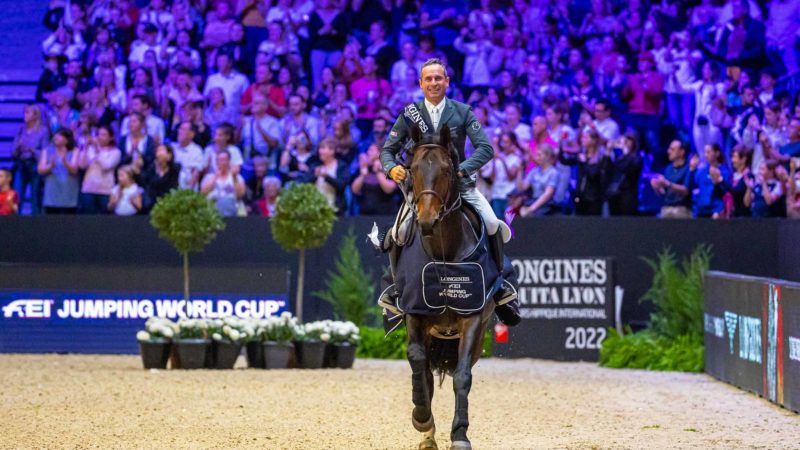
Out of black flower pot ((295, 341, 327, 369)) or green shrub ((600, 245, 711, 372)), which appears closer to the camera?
black flower pot ((295, 341, 327, 369))

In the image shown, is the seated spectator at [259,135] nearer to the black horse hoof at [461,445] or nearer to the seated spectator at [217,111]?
the seated spectator at [217,111]

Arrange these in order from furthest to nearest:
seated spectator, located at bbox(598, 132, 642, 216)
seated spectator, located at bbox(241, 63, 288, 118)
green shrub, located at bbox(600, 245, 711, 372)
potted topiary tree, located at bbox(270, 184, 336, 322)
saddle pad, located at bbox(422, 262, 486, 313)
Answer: seated spectator, located at bbox(241, 63, 288, 118) < seated spectator, located at bbox(598, 132, 642, 216) < potted topiary tree, located at bbox(270, 184, 336, 322) < green shrub, located at bbox(600, 245, 711, 372) < saddle pad, located at bbox(422, 262, 486, 313)

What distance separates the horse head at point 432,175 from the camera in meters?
8.00

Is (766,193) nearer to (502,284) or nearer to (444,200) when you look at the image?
(502,284)

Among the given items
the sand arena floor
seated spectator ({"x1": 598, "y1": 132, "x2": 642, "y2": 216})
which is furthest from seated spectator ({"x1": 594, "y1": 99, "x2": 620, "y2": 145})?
the sand arena floor

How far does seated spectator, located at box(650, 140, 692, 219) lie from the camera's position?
62.3 feet

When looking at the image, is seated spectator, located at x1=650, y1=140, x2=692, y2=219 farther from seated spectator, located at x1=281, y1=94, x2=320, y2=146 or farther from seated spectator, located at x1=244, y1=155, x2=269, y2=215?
seated spectator, located at x1=244, y1=155, x2=269, y2=215

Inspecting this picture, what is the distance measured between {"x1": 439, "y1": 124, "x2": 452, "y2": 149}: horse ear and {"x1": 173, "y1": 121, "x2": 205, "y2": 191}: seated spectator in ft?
40.1

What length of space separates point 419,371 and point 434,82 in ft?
7.08

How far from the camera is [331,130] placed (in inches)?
802

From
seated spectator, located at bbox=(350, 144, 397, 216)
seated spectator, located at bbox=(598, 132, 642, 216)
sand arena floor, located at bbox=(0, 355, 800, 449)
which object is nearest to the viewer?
sand arena floor, located at bbox=(0, 355, 800, 449)

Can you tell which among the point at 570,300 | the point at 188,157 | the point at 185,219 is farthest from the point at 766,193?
the point at 188,157

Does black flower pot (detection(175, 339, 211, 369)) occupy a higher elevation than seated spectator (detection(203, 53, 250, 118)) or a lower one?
lower

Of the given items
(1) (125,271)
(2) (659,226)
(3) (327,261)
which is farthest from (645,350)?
(1) (125,271)
